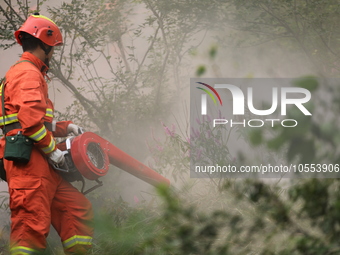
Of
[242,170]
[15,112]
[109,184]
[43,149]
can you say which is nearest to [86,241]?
[43,149]

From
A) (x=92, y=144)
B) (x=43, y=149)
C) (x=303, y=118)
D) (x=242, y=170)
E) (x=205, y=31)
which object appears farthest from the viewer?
(x=205, y=31)

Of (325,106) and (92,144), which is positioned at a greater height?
(325,106)

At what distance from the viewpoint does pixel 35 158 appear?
322cm

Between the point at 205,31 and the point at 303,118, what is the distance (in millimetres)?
5819

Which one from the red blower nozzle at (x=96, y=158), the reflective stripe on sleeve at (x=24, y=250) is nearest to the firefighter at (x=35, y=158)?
the red blower nozzle at (x=96, y=158)

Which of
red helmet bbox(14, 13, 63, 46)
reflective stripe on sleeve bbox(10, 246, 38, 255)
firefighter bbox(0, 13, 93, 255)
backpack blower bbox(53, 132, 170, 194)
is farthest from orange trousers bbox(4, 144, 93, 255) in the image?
reflective stripe on sleeve bbox(10, 246, 38, 255)

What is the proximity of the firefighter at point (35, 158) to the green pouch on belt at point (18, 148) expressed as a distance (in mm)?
20

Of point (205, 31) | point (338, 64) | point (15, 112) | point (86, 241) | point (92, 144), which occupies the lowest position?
point (86, 241)

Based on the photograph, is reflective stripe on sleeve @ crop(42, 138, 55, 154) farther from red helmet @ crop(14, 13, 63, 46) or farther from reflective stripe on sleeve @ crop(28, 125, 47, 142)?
red helmet @ crop(14, 13, 63, 46)

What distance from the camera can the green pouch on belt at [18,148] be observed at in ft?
10.2

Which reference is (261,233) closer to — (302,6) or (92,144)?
(92,144)

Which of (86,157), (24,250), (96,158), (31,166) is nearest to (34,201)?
(31,166)

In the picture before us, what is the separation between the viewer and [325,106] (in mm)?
969

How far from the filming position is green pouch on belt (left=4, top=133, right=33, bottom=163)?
10.2ft
